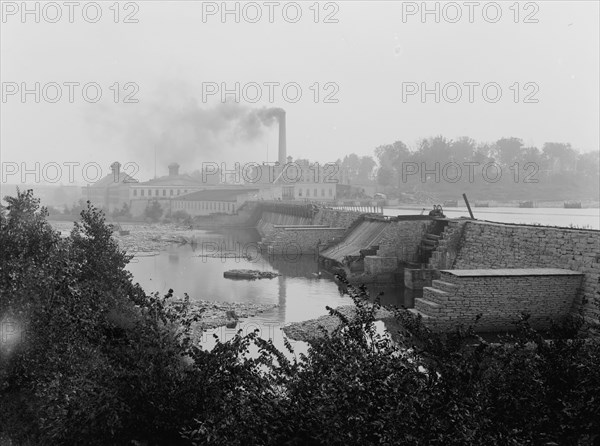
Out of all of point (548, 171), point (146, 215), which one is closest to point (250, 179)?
point (146, 215)

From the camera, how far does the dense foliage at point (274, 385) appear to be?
5.99 m

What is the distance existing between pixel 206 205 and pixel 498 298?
73.2 metres

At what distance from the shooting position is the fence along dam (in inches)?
703

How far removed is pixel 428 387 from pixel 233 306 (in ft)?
54.3

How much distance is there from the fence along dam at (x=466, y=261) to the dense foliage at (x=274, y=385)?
8.60ft

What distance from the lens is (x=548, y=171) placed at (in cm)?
10725

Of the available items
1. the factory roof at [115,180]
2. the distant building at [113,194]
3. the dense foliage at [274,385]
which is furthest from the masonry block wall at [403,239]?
the factory roof at [115,180]

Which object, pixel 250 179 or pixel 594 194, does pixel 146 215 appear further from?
pixel 594 194

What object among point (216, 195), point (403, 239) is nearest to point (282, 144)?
point (216, 195)

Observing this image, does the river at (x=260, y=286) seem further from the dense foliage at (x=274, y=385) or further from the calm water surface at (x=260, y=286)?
the dense foliage at (x=274, y=385)

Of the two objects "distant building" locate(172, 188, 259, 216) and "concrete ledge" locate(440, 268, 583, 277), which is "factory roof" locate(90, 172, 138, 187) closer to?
"distant building" locate(172, 188, 259, 216)

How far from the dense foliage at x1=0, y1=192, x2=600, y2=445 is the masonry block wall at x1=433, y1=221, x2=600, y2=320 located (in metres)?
8.97

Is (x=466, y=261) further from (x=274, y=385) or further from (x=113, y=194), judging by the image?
(x=113, y=194)

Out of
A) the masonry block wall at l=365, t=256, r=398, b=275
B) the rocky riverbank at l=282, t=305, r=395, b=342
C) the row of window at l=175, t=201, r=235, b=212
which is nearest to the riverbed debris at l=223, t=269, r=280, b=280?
the masonry block wall at l=365, t=256, r=398, b=275
